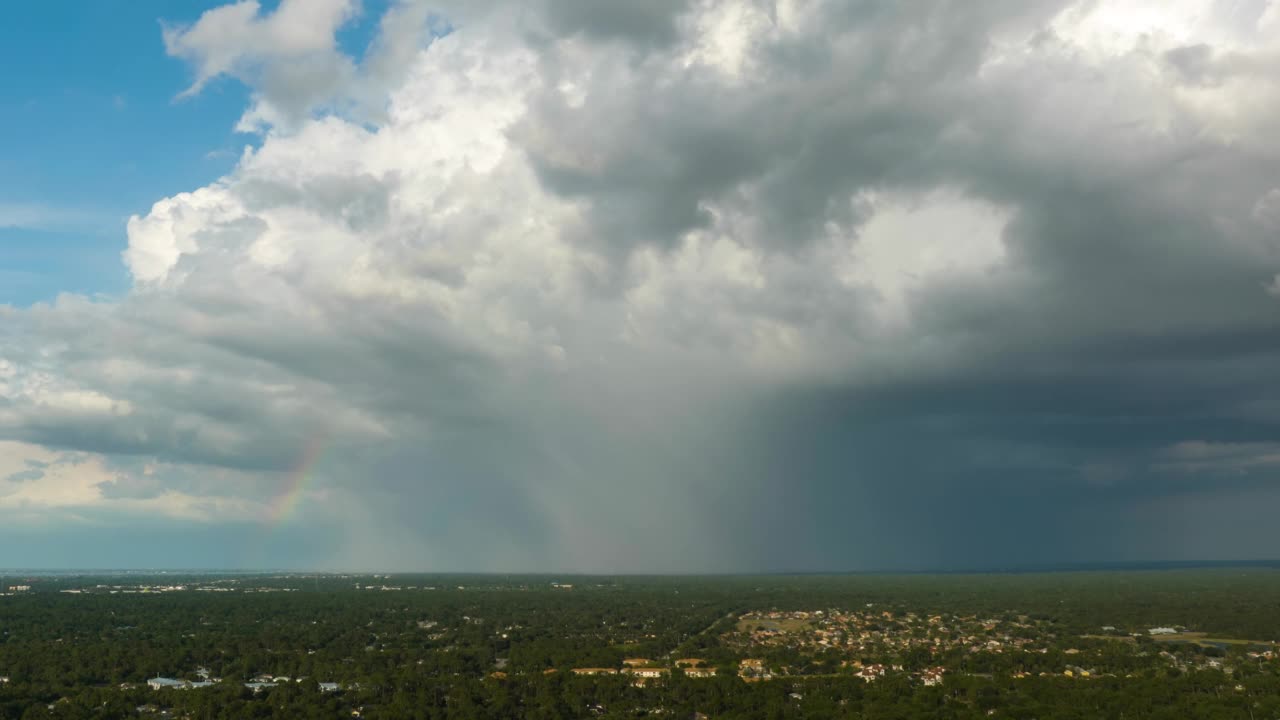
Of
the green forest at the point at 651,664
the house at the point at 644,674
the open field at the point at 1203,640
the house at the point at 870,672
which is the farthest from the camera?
the open field at the point at 1203,640

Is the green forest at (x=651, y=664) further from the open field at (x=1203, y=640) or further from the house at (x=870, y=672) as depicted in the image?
the open field at (x=1203, y=640)

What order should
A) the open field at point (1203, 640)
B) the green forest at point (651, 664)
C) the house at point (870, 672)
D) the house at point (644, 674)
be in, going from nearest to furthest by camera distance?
the green forest at point (651, 664), the house at point (644, 674), the house at point (870, 672), the open field at point (1203, 640)

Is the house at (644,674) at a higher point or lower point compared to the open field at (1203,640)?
higher

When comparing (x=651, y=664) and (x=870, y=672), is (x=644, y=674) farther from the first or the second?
(x=870, y=672)

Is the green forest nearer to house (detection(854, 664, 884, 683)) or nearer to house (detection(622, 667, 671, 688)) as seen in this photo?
house (detection(854, 664, 884, 683))

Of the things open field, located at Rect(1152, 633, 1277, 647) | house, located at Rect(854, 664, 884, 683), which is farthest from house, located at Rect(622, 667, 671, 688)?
open field, located at Rect(1152, 633, 1277, 647)

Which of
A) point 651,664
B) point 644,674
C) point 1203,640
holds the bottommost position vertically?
point 1203,640

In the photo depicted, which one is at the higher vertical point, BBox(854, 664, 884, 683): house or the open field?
BBox(854, 664, 884, 683): house

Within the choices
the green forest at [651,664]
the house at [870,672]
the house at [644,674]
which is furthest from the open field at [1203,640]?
the house at [644,674]

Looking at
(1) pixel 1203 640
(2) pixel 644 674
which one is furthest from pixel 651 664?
(1) pixel 1203 640

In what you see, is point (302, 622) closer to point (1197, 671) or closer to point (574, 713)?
point (574, 713)

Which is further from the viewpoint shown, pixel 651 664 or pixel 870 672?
pixel 651 664

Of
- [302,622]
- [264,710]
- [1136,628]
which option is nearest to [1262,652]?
[1136,628]
